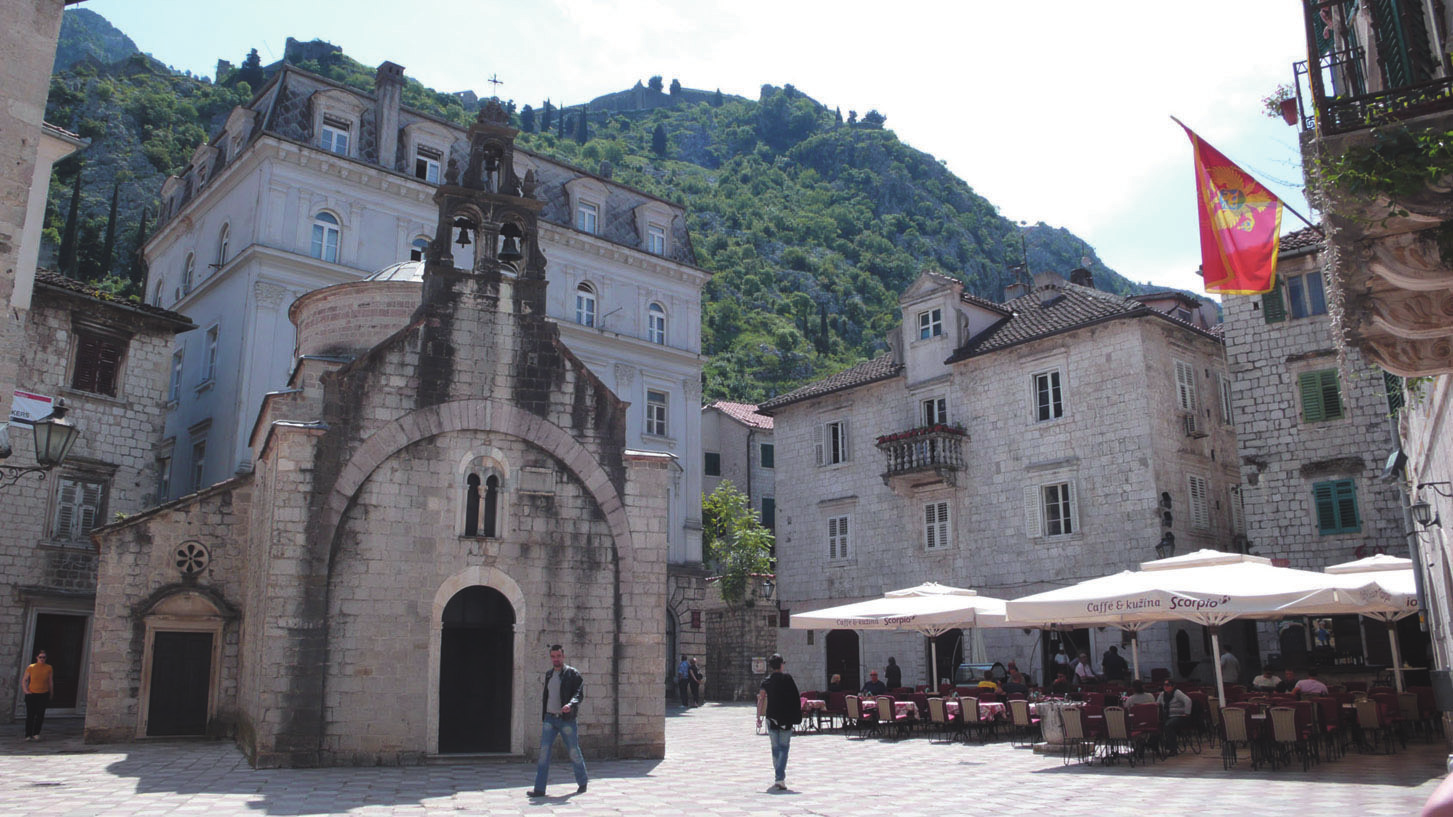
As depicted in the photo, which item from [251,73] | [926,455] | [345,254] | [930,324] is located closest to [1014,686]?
[926,455]

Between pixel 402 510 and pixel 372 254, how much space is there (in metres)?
18.7

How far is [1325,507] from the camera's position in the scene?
24266 millimetres

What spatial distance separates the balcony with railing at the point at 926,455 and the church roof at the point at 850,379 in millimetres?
2764

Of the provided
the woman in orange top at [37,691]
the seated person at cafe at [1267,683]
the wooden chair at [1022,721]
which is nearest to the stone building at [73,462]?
the woman in orange top at [37,691]

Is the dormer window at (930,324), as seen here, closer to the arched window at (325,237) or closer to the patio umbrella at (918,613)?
the patio umbrella at (918,613)

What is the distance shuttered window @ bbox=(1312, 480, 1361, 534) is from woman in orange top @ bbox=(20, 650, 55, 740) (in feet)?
90.0

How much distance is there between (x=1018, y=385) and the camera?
29953 millimetres

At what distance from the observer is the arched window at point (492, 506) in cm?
1692

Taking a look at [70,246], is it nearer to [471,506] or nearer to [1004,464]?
[471,506]

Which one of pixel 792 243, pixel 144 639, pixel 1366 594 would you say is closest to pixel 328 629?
pixel 144 639

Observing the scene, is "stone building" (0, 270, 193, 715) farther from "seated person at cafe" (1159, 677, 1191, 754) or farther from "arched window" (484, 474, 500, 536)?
"seated person at cafe" (1159, 677, 1191, 754)

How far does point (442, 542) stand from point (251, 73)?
8217 cm

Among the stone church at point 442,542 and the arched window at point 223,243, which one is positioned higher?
the arched window at point 223,243

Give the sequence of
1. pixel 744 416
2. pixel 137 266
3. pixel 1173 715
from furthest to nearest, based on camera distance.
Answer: pixel 137 266 → pixel 744 416 → pixel 1173 715
